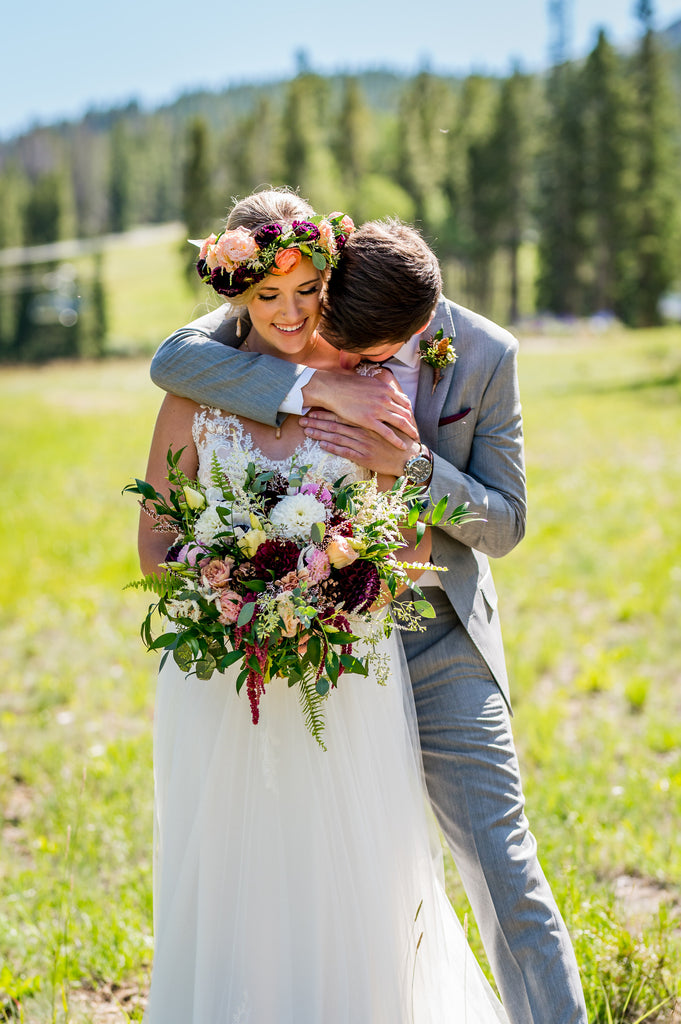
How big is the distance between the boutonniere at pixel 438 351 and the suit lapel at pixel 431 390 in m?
0.02

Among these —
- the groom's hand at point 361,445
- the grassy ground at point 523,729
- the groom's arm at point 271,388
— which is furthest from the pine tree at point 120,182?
the groom's hand at point 361,445

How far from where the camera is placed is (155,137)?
11619cm

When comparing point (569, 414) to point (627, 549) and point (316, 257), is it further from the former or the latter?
point (316, 257)

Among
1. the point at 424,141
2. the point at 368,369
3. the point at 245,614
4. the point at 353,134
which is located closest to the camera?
the point at 245,614

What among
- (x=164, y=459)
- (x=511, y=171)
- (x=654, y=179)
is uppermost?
(x=511, y=171)

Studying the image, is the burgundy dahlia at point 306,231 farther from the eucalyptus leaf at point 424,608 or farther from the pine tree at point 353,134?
the pine tree at point 353,134

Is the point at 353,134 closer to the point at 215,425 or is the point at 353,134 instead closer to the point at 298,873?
the point at 215,425

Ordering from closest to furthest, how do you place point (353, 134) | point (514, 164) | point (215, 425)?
point (215, 425), point (514, 164), point (353, 134)

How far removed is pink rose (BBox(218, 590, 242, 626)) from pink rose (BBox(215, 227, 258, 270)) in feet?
3.47

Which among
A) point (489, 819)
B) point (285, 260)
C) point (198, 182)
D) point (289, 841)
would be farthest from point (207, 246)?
point (198, 182)

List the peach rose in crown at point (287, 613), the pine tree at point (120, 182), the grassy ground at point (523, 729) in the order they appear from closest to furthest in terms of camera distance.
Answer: the peach rose in crown at point (287, 613) < the grassy ground at point (523, 729) < the pine tree at point (120, 182)

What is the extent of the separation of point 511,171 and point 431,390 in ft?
203

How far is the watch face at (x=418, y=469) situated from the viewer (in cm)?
273

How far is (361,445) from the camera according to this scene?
2.70 metres
